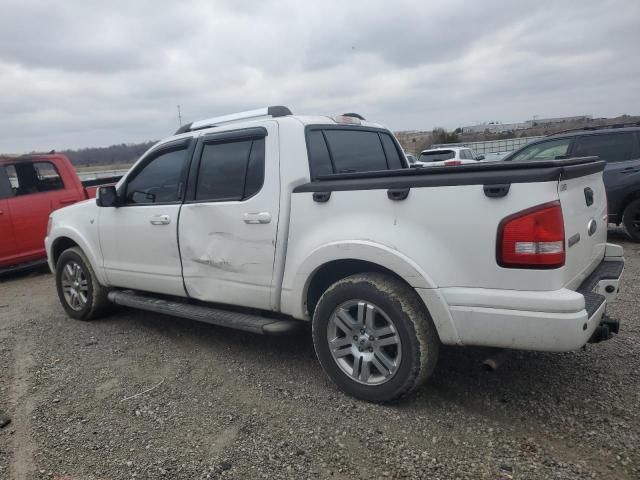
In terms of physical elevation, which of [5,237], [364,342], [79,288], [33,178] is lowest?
[79,288]

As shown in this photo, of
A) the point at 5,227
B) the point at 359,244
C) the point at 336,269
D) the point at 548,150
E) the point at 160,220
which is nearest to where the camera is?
the point at 359,244

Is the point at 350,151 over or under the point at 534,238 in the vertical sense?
over

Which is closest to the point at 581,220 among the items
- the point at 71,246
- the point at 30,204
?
the point at 71,246

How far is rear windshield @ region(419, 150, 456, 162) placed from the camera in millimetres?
18172

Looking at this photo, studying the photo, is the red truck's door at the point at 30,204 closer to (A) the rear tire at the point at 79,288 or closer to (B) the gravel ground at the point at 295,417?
(A) the rear tire at the point at 79,288

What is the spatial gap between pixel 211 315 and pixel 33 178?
5784mm

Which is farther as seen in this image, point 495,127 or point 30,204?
point 495,127

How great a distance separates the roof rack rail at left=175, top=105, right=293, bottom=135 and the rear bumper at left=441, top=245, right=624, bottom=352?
1971 millimetres

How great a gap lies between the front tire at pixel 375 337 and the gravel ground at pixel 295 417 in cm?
19

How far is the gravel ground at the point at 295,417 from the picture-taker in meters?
2.70

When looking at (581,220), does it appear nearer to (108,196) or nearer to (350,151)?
(350,151)

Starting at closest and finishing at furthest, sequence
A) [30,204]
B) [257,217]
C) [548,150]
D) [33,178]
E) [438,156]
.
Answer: [257,217]
[30,204]
[33,178]
[548,150]
[438,156]

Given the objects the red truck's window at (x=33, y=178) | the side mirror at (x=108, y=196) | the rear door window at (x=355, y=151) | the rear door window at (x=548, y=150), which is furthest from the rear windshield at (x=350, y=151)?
the red truck's window at (x=33, y=178)

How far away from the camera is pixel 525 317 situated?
266 cm
